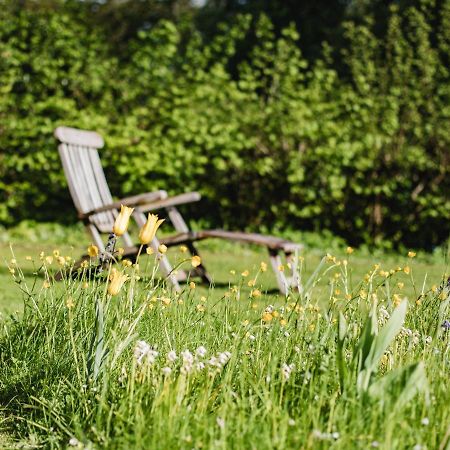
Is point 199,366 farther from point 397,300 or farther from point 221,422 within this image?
point 397,300

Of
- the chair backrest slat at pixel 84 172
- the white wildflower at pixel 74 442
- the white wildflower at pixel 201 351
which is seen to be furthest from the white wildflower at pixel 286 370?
the chair backrest slat at pixel 84 172

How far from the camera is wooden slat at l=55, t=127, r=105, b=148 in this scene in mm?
5457

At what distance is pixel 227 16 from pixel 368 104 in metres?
12.7

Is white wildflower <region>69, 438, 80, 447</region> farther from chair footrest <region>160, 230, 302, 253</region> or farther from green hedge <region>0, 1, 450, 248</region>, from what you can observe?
green hedge <region>0, 1, 450, 248</region>

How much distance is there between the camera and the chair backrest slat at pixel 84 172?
524cm

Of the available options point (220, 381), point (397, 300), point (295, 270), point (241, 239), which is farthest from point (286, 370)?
point (241, 239)

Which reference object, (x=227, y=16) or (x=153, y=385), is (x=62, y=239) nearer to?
(x=153, y=385)

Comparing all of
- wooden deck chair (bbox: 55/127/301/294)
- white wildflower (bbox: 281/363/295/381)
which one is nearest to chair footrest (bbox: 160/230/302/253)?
wooden deck chair (bbox: 55/127/301/294)

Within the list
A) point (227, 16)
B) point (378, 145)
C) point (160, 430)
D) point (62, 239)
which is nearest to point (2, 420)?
point (160, 430)

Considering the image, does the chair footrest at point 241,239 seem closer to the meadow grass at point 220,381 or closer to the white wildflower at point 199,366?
the meadow grass at point 220,381

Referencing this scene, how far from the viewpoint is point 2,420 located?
248 cm

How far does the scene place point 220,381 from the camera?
8.18 feet

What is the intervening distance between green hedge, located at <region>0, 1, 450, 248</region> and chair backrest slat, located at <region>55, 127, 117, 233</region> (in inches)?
87.4

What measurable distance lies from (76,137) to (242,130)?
3.03 m
